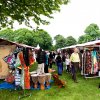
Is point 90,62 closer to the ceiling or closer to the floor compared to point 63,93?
Result: closer to the ceiling

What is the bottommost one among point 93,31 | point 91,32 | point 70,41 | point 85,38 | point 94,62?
point 94,62

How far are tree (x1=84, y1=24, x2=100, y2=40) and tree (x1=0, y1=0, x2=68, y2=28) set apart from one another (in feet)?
234

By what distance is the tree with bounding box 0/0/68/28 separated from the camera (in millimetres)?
13414

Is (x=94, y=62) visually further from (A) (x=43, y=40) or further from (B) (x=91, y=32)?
(B) (x=91, y=32)

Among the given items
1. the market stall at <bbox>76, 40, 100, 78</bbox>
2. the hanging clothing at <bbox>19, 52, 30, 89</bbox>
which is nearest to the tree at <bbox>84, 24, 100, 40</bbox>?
the market stall at <bbox>76, 40, 100, 78</bbox>

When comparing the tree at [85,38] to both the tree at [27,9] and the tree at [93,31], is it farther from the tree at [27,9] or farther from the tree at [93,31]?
the tree at [27,9]

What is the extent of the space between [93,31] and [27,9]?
74.0m

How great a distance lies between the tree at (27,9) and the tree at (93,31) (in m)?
71.3

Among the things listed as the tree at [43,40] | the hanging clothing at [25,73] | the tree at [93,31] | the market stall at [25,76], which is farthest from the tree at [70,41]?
the hanging clothing at [25,73]

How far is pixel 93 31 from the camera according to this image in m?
85.9

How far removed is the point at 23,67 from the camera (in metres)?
10.8

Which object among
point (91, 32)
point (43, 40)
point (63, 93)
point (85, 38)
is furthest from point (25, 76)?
point (91, 32)

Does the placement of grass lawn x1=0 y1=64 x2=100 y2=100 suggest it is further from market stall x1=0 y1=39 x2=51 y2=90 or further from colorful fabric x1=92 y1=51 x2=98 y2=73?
colorful fabric x1=92 y1=51 x2=98 y2=73

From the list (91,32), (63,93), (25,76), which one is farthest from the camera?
(91,32)
